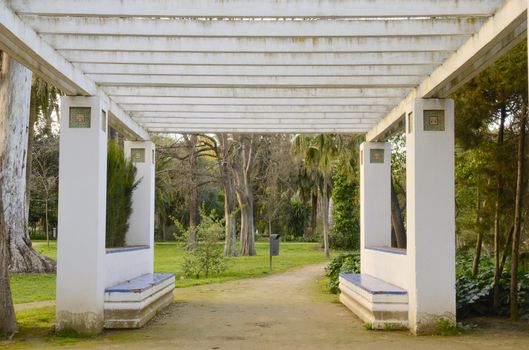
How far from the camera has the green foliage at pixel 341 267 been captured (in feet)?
52.3

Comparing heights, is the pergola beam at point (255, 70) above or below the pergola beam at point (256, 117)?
above

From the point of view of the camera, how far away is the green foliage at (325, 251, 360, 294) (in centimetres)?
1594

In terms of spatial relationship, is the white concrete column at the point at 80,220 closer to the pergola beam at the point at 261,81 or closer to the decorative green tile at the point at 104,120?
the decorative green tile at the point at 104,120

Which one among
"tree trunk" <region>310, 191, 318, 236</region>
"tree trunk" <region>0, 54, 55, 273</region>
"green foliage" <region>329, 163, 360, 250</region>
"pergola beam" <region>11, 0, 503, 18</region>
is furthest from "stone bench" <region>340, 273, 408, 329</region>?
"tree trunk" <region>310, 191, 318, 236</region>

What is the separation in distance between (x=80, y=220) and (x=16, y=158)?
10.8m

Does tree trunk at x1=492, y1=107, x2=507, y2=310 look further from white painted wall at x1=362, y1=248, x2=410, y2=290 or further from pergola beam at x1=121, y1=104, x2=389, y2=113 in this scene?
pergola beam at x1=121, y1=104, x2=389, y2=113

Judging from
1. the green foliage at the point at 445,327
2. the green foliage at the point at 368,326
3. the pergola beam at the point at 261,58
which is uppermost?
the pergola beam at the point at 261,58

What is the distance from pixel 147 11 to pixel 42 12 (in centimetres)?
104

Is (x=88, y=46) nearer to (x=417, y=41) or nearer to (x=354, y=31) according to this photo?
(x=354, y=31)

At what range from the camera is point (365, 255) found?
45.5 ft

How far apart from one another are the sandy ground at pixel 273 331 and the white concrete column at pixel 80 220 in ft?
1.81

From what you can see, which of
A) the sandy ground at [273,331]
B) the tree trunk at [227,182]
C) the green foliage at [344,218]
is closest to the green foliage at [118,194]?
the sandy ground at [273,331]

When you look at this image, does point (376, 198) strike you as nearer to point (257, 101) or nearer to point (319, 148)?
point (257, 101)

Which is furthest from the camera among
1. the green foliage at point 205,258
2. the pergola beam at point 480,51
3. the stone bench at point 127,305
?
the green foliage at point 205,258
